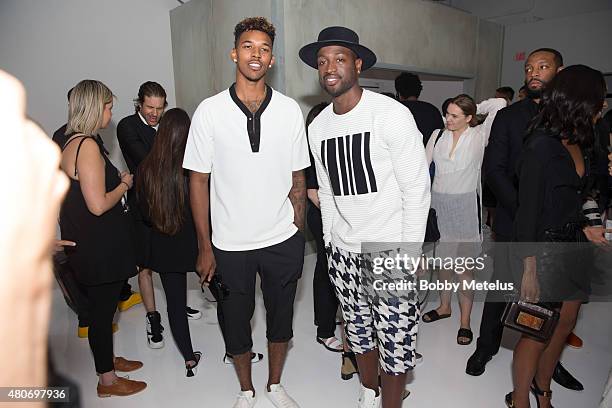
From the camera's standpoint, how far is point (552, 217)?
169 cm

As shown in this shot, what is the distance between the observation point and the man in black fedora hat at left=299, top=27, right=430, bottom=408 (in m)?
1.70

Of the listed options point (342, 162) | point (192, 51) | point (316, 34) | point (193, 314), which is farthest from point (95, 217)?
point (192, 51)

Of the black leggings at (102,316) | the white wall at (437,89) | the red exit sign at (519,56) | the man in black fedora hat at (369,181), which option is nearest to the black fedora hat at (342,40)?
the man in black fedora hat at (369,181)

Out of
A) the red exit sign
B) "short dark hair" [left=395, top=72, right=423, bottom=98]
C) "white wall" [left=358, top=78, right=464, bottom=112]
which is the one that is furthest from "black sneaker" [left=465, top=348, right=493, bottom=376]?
the red exit sign

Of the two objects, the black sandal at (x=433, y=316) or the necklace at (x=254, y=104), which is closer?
the necklace at (x=254, y=104)

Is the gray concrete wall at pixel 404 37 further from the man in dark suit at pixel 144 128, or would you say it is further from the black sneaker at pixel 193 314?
the black sneaker at pixel 193 314

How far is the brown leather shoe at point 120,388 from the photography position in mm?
2262

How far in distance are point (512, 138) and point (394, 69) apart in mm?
3226

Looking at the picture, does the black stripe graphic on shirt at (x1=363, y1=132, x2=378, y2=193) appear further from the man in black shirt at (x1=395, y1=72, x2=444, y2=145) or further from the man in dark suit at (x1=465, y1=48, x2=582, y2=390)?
the man in black shirt at (x1=395, y1=72, x2=444, y2=145)

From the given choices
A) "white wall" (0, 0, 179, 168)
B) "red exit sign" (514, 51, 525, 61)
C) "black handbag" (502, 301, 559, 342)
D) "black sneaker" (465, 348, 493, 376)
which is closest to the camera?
"black handbag" (502, 301, 559, 342)

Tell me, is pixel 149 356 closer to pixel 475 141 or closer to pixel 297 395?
pixel 297 395

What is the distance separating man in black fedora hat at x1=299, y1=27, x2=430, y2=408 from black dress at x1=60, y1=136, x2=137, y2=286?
1.10m

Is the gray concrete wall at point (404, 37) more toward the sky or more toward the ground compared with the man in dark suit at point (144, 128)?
more toward the sky

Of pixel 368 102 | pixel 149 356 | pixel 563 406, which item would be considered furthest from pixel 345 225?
pixel 149 356
